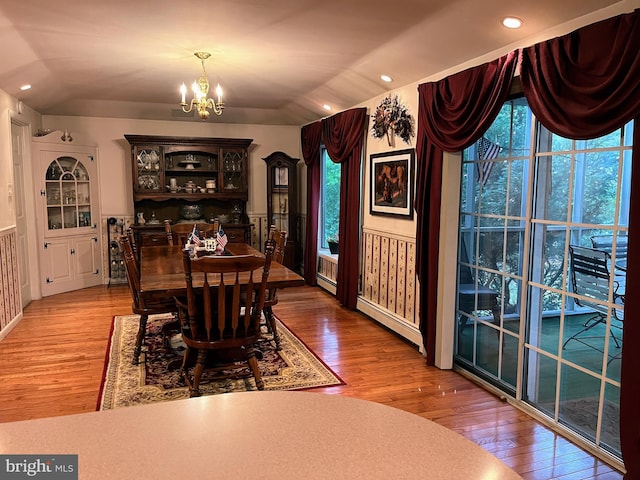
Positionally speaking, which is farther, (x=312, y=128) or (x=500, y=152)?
(x=312, y=128)

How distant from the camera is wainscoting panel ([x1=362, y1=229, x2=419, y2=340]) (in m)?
4.36

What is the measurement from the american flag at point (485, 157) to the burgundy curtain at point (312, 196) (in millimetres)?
3218

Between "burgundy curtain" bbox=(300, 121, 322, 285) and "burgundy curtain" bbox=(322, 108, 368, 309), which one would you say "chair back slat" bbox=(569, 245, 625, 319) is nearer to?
"burgundy curtain" bbox=(322, 108, 368, 309)

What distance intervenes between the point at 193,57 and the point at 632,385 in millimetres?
3875

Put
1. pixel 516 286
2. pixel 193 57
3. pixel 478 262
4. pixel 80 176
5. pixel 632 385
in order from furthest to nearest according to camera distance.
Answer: pixel 80 176 < pixel 193 57 < pixel 478 262 < pixel 516 286 < pixel 632 385

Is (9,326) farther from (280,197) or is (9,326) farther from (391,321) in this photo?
(280,197)

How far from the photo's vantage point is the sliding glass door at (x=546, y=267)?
2.60m

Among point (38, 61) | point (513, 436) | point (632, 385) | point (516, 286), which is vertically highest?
point (38, 61)

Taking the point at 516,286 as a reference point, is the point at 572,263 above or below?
above

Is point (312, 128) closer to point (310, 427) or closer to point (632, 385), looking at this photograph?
point (632, 385)

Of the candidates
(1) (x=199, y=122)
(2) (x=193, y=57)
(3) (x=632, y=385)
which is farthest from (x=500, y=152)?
(1) (x=199, y=122)

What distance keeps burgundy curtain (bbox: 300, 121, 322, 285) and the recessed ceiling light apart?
150 inches

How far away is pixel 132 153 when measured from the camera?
21.3ft

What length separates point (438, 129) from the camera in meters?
3.56
